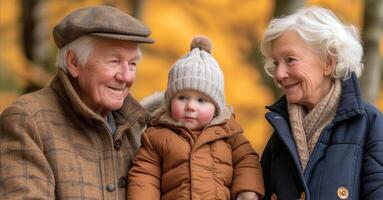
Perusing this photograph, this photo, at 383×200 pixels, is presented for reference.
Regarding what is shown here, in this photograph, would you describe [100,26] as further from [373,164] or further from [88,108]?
[373,164]

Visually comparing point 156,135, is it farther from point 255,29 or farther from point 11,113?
point 255,29

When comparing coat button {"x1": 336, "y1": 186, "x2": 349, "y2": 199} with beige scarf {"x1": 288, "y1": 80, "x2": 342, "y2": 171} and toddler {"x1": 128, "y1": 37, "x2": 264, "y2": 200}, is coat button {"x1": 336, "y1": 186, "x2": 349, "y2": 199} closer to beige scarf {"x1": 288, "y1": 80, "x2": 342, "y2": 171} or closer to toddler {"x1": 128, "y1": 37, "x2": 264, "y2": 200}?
beige scarf {"x1": 288, "y1": 80, "x2": 342, "y2": 171}

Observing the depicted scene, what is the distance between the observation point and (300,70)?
4.04 metres

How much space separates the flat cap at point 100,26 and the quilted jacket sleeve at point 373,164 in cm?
110

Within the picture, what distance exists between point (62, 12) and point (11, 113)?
24.5ft

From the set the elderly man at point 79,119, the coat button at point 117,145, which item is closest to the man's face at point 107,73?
the elderly man at point 79,119

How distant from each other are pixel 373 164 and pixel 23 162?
1.52 meters

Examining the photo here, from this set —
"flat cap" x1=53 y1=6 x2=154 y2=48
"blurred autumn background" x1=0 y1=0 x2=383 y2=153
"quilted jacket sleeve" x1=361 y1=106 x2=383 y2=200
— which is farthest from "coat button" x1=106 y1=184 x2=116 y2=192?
"blurred autumn background" x1=0 y1=0 x2=383 y2=153

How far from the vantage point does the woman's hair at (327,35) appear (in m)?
4.03

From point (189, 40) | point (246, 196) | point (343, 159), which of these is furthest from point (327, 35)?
point (189, 40)

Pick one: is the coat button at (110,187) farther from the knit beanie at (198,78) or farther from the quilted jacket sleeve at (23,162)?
the knit beanie at (198,78)

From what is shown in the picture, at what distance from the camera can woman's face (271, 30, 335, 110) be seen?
4.04 meters

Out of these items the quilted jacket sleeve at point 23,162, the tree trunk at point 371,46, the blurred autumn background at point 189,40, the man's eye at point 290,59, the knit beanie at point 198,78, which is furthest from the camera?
the blurred autumn background at point 189,40

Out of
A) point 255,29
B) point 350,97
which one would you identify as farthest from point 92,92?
point 255,29
